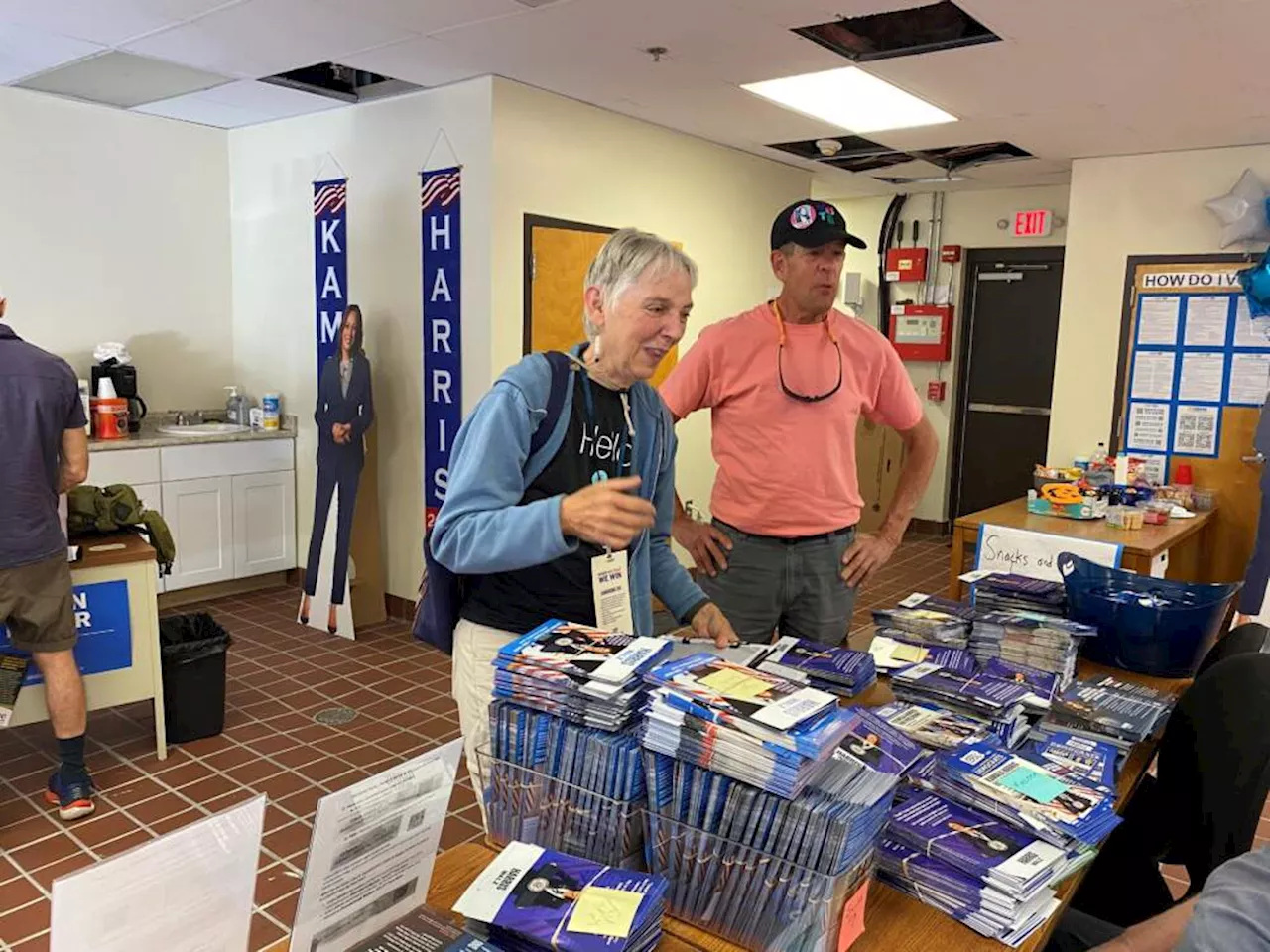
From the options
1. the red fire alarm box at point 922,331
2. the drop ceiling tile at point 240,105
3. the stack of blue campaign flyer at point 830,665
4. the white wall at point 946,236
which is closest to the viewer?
the stack of blue campaign flyer at point 830,665

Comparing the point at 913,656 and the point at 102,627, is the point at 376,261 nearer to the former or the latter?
the point at 102,627

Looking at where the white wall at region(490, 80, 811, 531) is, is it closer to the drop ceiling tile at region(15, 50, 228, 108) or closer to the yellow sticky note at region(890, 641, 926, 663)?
the drop ceiling tile at region(15, 50, 228, 108)

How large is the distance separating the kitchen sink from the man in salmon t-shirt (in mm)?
3643

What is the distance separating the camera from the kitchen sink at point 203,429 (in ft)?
17.0

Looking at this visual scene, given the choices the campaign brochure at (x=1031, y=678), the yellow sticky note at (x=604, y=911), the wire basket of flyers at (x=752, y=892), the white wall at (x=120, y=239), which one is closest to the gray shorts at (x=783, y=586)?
the campaign brochure at (x=1031, y=678)

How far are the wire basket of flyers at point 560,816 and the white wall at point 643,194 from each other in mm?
3291

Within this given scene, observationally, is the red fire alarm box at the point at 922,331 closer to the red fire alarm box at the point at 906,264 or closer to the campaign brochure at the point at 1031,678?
the red fire alarm box at the point at 906,264

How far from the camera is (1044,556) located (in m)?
4.03

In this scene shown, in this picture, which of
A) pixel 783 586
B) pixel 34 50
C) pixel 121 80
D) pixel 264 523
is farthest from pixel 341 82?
pixel 783 586

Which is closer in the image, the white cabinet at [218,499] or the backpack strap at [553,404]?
the backpack strap at [553,404]

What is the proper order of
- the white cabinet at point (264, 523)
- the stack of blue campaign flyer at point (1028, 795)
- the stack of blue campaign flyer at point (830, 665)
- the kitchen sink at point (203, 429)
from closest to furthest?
the stack of blue campaign flyer at point (1028, 795) < the stack of blue campaign flyer at point (830, 665) < the kitchen sink at point (203, 429) < the white cabinet at point (264, 523)

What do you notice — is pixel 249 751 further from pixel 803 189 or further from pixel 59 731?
pixel 803 189

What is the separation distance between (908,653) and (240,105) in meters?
4.62

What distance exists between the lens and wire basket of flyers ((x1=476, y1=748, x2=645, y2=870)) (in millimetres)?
1188
